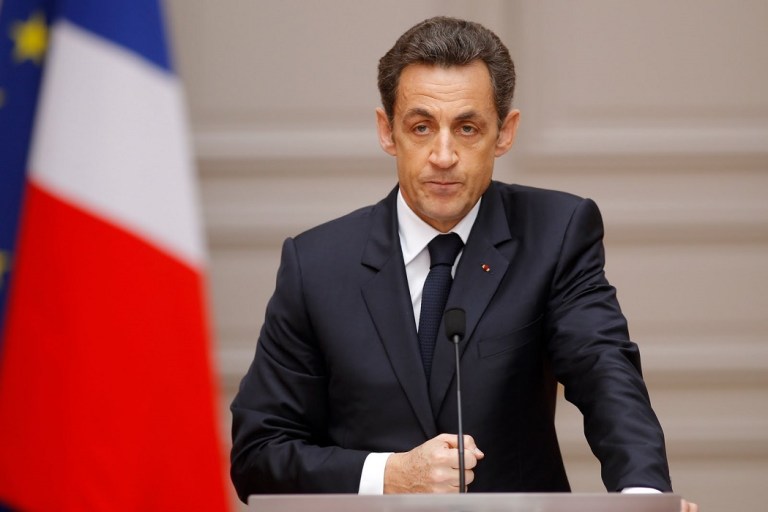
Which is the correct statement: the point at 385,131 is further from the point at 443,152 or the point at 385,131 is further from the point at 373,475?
the point at 373,475

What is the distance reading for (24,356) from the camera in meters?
1.60

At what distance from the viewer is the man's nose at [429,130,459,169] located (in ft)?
7.54

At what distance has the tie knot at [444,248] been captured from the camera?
241 cm

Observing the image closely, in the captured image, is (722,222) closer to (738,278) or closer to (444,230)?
(738,278)

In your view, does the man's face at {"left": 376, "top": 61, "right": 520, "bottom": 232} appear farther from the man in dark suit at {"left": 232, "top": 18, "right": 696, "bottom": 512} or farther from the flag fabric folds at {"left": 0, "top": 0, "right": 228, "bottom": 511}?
the flag fabric folds at {"left": 0, "top": 0, "right": 228, "bottom": 511}

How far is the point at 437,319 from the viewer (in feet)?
7.75

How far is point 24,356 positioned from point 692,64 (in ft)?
8.22

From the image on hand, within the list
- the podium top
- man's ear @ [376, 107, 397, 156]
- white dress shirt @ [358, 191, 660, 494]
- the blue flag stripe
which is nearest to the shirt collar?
white dress shirt @ [358, 191, 660, 494]

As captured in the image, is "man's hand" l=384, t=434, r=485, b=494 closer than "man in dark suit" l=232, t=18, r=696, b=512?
Yes

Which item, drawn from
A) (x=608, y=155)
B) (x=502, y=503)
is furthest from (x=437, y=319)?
(x=608, y=155)

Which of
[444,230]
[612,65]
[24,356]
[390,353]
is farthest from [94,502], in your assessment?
[612,65]

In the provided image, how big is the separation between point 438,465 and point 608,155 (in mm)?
1769

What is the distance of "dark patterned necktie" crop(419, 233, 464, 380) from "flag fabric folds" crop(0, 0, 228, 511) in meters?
0.79

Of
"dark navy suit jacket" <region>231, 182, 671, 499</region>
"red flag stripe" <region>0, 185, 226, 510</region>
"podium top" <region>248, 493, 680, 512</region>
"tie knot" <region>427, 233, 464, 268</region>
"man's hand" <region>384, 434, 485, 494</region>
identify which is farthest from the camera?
"tie knot" <region>427, 233, 464, 268</region>
